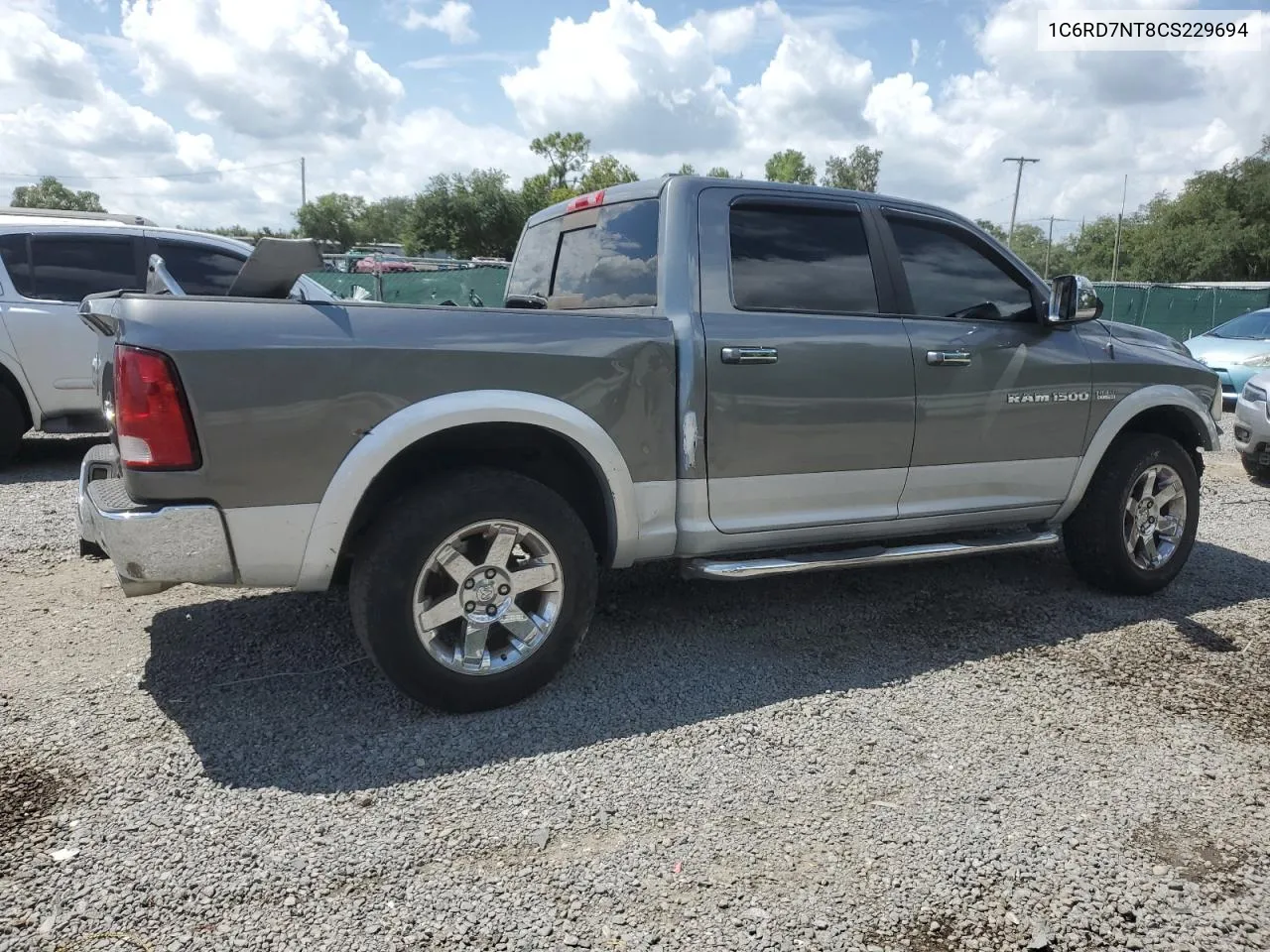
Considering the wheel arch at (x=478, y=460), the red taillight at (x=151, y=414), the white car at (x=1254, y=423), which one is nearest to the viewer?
the red taillight at (x=151, y=414)

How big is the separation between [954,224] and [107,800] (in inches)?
156

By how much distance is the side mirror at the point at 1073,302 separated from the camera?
4.16m

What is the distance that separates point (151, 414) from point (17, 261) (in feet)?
19.2

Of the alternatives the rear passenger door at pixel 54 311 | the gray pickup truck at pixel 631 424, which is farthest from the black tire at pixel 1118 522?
the rear passenger door at pixel 54 311

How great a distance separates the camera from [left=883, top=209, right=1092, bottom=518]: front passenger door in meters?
4.01

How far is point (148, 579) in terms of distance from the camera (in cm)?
284

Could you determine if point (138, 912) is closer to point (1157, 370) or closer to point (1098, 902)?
point (1098, 902)

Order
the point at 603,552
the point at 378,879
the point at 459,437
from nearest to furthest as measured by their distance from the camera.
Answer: the point at 378,879 → the point at 459,437 → the point at 603,552

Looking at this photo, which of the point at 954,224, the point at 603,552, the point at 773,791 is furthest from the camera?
the point at 954,224

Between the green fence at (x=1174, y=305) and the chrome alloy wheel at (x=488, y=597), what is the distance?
2395 cm

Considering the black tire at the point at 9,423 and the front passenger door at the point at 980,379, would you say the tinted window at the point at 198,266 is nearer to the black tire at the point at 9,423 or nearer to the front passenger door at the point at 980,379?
the black tire at the point at 9,423

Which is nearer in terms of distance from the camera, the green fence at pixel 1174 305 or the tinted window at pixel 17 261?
the tinted window at pixel 17 261

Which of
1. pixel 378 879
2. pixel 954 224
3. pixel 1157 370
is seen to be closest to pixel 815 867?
pixel 378 879

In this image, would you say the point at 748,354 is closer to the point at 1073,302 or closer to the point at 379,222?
the point at 1073,302
